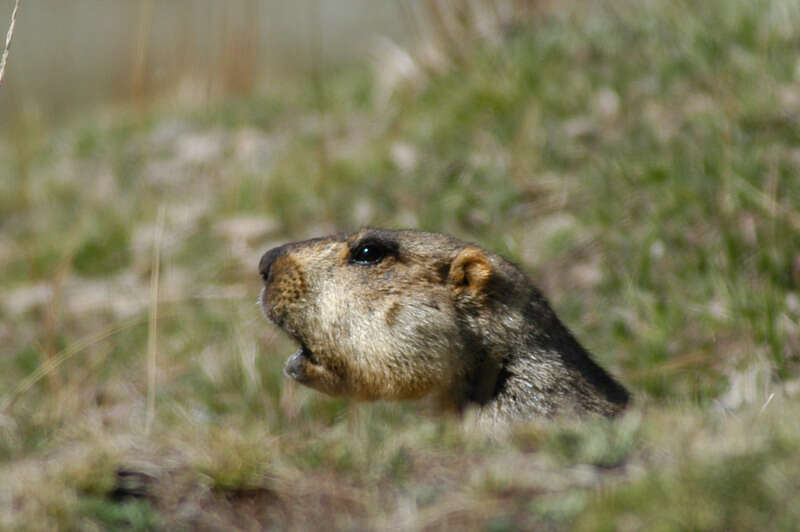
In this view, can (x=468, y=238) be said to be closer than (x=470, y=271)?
No

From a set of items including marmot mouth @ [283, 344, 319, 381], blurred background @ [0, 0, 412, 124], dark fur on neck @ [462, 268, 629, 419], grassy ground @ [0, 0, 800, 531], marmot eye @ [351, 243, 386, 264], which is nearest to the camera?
grassy ground @ [0, 0, 800, 531]

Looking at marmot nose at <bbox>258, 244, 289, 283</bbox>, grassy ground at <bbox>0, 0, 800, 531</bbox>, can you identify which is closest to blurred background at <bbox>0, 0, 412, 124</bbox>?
grassy ground at <bbox>0, 0, 800, 531</bbox>

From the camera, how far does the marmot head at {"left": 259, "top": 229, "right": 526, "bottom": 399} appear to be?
11.3 ft

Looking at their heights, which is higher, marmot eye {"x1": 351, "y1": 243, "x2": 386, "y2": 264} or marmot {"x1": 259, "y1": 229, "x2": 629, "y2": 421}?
marmot eye {"x1": 351, "y1": 243, "x2": 386, "y2": 264}

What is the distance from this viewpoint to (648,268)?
17.8 feet

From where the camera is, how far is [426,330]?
3.48 metres

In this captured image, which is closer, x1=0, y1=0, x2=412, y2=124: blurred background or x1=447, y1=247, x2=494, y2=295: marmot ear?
x1=447, y1=247, x2=494, y2=295: marmot ear

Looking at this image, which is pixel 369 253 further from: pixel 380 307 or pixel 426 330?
pixel 426 330

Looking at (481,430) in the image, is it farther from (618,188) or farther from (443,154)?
(443,154)

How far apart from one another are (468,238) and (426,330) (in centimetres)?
274

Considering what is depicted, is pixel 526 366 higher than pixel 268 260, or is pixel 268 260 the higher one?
pixel 268 260

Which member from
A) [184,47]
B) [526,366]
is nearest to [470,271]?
[526,366]

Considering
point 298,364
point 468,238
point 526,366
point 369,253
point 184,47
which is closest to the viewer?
point 526,366

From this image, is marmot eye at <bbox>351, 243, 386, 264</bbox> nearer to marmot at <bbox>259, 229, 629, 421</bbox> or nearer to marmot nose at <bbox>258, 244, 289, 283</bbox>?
marmot at <bbox>259, 229, 629, 421</bbox>
